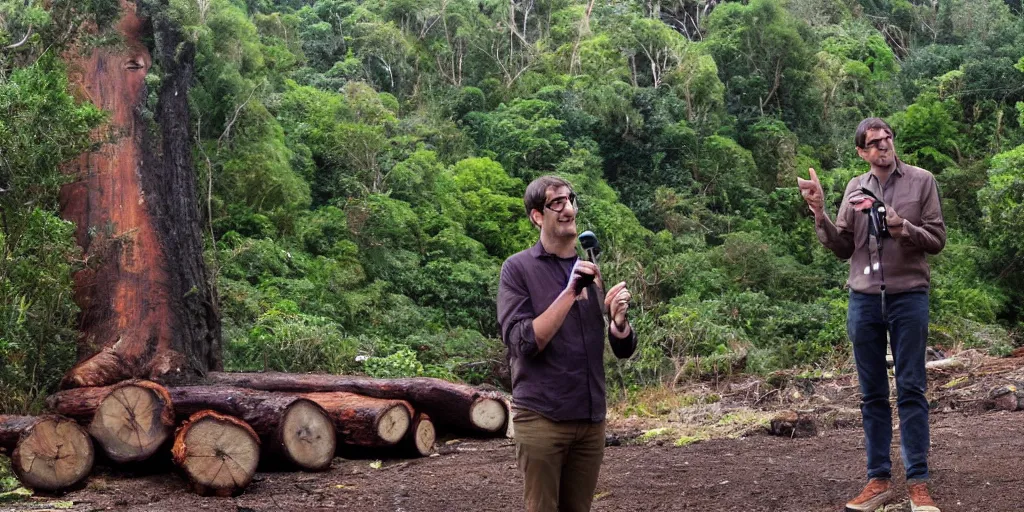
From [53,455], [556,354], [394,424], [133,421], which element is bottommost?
[394,424]

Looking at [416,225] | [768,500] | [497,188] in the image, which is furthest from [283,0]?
[768,500]

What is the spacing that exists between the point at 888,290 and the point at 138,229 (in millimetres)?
6740

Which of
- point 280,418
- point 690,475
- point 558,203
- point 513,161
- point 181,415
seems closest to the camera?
point 558,203

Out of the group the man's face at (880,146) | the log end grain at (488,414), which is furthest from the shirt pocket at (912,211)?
the log end grain at (488,414)

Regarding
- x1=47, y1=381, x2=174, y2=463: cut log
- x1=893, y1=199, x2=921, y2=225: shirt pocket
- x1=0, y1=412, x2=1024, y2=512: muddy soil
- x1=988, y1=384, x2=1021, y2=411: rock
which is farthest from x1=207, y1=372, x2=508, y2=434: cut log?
x1=893, y1=199, x2=921, y2=225: shirt pocket

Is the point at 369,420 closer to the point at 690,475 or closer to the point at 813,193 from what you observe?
the point at 690,475

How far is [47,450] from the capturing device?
273 inches

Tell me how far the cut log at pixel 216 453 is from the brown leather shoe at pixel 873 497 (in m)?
4.30

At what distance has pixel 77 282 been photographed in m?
8.88

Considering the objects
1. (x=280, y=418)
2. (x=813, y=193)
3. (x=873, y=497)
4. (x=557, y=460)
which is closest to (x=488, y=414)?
(x=280, y=418)

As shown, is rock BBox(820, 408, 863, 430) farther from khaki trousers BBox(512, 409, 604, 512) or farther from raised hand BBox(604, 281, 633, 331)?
raised hand BBox(604, 281, 633, 331)

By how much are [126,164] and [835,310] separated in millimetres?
14302

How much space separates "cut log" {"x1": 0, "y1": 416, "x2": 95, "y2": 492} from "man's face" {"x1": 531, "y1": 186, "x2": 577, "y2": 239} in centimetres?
494

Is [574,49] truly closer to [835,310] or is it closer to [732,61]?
[732,61]
